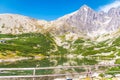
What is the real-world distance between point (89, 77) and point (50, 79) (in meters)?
45.2

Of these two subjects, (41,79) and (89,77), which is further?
(41,79)

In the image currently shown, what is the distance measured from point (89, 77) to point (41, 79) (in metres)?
45.5

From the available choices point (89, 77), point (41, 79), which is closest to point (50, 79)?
point (41, 79)

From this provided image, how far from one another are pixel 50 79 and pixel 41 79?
2531 millimetres

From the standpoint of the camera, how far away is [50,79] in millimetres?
71688

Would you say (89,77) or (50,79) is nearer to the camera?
(89,77)

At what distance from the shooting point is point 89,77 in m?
27.4

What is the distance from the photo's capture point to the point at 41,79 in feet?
235

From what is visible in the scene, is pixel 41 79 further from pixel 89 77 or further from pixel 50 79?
pixel 89 77
